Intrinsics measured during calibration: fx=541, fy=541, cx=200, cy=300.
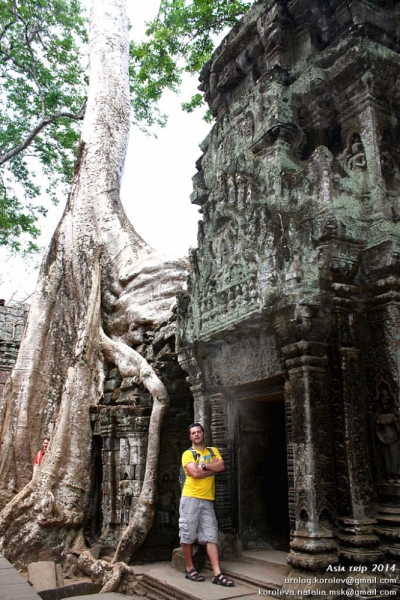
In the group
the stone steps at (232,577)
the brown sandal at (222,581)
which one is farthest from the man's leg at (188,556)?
the brown sandal at (222,581)

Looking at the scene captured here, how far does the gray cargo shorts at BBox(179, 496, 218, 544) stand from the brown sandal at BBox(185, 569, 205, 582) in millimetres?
223

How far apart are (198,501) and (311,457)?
48.9 inches

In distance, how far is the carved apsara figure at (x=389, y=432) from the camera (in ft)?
12.1

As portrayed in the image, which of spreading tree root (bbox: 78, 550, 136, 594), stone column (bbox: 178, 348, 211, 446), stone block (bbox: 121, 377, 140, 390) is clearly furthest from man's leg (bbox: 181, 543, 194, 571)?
stone block (bbox: 121, 377, 140, 390)

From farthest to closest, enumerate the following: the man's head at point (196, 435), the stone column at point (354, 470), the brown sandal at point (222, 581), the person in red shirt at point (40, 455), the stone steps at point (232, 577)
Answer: the person in red shirt at point (40, 455) < the man's head at point (196, 435) < the brown sandal at point (222, 581) < the stone steps at point (232, 577) < the stone column at point (354, 470)

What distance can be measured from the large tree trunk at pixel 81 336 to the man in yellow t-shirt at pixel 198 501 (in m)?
1.06

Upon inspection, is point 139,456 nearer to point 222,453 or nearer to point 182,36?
point 222,453

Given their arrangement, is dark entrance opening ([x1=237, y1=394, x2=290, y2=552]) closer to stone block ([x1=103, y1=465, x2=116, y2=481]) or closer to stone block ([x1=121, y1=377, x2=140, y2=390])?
stone block ([x1=121, y1=377, x2=140, y2=390])

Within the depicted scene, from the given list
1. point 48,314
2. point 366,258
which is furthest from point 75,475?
point 366,258

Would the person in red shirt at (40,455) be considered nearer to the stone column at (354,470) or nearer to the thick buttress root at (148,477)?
the thick buttress root at (148,477)

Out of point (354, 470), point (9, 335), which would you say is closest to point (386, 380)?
point (354, 470)

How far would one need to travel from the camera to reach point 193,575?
14.3 feet

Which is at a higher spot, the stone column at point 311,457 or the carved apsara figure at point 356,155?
the carved apsara figure at point 356,155

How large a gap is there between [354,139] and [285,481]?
320 cm
